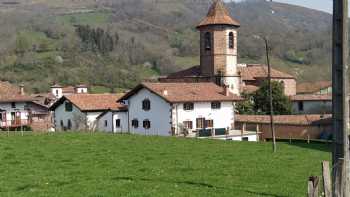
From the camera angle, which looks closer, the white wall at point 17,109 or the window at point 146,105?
the window at point 146,105

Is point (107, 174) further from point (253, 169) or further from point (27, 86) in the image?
point (27, 86)

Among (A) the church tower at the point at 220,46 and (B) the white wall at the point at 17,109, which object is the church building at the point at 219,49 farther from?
(B) the white wall at the point at 17,109

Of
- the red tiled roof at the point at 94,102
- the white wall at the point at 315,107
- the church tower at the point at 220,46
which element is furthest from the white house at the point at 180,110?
the white wall at the point at 315,107

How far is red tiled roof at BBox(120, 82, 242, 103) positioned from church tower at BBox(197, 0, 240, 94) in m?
11.4

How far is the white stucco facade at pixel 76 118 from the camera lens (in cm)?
5844

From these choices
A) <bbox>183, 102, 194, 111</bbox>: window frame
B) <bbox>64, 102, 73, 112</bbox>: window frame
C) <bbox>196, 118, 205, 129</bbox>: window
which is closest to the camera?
<bbox>183, 102, 194, 111</bbox>: window frame

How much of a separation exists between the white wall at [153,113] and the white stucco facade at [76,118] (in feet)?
14.1

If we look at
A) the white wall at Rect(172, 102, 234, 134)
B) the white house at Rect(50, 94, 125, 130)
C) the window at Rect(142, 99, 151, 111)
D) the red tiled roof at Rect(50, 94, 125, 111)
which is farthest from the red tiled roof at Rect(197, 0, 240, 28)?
the window at Rect(142, 99, 151, 111)

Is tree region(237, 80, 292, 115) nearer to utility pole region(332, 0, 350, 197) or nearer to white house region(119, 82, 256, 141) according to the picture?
white house region(119, 82, 256, 141)

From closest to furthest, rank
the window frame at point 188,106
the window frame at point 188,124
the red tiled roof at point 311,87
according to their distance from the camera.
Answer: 1. the window frame at point 188,124
2. the window frame at point 188,106
3. the red tiled roof at point 311,87

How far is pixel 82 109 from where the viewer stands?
58281 mm

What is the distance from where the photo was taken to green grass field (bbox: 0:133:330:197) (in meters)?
15.4

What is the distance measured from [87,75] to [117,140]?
387 ft

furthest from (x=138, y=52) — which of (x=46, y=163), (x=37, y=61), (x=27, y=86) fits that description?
(x=46, y=163)
